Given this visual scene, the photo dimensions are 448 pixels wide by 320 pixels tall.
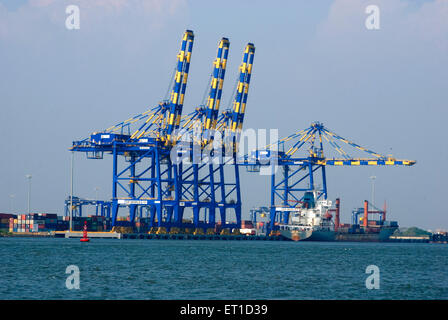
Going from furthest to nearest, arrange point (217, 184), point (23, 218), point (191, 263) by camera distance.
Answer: point (23, 218) → point (217, 184) → point (191, 263)

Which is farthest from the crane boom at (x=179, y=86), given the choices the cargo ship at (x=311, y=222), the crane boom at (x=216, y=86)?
the cargo ship at (x=311, y=222)

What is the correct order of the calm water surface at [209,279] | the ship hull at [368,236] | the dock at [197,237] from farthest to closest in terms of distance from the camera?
the ship hull at [368,236] < the dock at [197,237] < the calm water surface at [209,279]

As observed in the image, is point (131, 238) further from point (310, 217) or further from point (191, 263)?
point (191, 263)

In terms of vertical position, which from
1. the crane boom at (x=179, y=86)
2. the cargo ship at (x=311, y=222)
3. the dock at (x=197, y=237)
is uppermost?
the crane boom at (x=179, y=86)

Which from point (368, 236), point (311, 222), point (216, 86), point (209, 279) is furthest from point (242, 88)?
point (209, 279)

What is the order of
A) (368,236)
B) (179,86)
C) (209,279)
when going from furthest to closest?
(368,236) < (179,86) < (209,279)

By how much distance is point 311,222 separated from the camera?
164 meters

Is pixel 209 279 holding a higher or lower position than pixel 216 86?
lower

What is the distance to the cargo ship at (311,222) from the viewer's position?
6462 inches

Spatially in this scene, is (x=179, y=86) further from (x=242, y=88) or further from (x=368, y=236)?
(x=368, y=236)

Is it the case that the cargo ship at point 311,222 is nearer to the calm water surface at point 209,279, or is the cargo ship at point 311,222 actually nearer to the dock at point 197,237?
the dock at point 197,237
